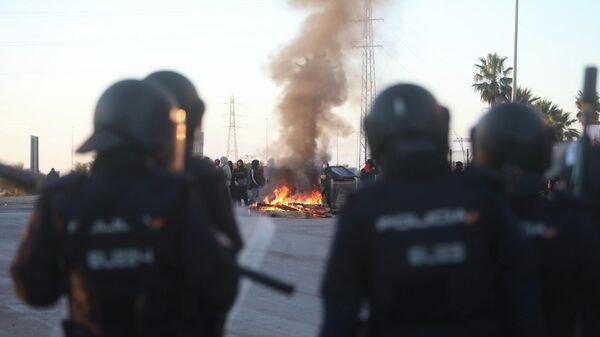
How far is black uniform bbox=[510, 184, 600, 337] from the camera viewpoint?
3328 millimetres

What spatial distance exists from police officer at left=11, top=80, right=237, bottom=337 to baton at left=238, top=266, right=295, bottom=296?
0.09 meters

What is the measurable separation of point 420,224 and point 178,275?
866 mm

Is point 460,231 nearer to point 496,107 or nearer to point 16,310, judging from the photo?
point 496,107

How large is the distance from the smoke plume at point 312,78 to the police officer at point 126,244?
30989mm

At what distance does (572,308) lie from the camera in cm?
341

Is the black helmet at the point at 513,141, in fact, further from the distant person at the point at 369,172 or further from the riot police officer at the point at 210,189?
the distant person at the point at 369,172

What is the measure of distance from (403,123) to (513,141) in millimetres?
608

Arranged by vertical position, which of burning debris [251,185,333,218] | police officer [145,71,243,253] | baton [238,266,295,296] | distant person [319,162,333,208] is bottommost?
burning debris [251,185,333,218]

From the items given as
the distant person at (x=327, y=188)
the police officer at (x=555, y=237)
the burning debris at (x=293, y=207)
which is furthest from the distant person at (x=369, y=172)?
the police officer at (x=555, y=237)

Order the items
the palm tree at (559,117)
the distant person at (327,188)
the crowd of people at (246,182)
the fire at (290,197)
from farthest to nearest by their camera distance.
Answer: the palm tree at (559,117), the fire at (290,197), the crowd of people at (246,182), the distant person at (327,188)

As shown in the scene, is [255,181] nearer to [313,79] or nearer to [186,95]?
[313,79]

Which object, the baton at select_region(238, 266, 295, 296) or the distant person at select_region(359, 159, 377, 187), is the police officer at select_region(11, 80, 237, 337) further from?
the distant person at select_region(359, 159, 377, 187)

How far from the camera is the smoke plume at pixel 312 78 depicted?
34906mm

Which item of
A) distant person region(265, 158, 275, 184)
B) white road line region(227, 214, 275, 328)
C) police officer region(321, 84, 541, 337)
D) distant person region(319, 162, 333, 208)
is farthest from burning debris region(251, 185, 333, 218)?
police officer region(321, 84, 541, 337)
